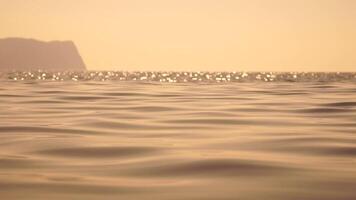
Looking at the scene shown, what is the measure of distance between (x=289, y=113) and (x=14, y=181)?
645cm

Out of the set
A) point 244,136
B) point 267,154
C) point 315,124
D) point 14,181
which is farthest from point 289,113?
point 14,181

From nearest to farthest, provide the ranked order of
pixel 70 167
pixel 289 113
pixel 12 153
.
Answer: pixel 70 167 → pixel 12 153 → pixel 289 113

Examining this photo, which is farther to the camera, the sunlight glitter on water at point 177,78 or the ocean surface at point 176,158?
the sunlight glitter on water at point 177,78

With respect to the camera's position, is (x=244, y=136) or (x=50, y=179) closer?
(x=50, y=179)

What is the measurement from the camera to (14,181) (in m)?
3.45

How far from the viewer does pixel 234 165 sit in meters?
4.11

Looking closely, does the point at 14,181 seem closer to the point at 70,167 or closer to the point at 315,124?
the point at 70,167

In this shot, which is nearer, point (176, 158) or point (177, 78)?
point (176, 158)

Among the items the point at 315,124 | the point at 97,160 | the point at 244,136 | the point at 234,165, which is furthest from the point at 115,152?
→ the point at 315,124

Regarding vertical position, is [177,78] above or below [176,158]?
below

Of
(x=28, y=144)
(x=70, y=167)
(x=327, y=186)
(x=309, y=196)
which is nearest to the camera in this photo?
(x=309, y=196)

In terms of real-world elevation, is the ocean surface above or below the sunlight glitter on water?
above

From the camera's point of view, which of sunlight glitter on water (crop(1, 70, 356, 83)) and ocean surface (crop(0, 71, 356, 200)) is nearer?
ocean surface (crop(0, 71, 356, 200))

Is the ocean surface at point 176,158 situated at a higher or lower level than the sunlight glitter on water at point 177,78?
→ higher
